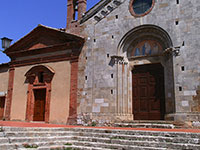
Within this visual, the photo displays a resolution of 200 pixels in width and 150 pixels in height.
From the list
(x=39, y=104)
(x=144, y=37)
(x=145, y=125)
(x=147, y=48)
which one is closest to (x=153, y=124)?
(x=145, y=125)

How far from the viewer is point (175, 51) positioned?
12141 mm

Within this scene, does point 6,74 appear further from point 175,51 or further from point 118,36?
point 175,51

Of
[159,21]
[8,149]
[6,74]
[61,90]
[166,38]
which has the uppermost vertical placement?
[159,21]

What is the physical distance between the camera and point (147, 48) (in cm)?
1384

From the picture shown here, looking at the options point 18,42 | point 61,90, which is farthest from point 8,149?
point 18,42

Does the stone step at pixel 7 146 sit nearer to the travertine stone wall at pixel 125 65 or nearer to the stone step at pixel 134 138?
the stone step at pixel 134 138

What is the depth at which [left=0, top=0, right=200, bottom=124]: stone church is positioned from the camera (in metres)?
12.0

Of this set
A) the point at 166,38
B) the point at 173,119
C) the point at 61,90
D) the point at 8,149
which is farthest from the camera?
the point at 61,90

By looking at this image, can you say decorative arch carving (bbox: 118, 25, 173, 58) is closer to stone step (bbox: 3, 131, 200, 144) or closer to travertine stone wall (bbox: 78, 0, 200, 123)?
travertine stone wall (bbox: 78, 0, 200, 123)

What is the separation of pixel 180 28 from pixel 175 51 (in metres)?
1.29

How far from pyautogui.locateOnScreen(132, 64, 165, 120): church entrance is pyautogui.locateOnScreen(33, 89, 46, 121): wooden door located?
6817 millimetres

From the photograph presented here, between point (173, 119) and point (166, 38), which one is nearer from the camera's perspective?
point (173, 119)

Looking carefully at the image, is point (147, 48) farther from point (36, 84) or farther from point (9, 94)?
point (9, 94)

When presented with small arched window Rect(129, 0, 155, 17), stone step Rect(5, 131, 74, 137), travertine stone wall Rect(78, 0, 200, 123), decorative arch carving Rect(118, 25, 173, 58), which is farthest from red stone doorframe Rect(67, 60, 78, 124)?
stone step Rect(5, 131, 74, 137)
